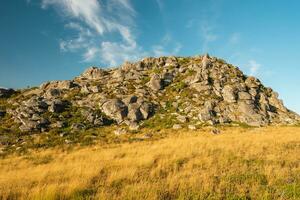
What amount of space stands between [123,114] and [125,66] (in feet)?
85.6

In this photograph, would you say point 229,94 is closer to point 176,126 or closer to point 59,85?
point 176,126

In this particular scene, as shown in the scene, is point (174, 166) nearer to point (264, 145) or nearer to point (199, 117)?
point (264, 145)

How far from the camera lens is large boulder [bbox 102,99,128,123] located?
43328 millimetres

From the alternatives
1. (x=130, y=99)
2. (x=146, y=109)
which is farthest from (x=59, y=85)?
(x=146, y=109)

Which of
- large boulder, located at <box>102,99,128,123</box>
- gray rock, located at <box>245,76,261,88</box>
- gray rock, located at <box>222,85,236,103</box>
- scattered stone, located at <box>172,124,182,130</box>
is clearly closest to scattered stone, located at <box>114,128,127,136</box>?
large boulder, located at <box>102,99,128,123</box>

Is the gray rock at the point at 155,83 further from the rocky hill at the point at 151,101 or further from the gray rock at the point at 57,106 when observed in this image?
the gray rock at the point at 57,106

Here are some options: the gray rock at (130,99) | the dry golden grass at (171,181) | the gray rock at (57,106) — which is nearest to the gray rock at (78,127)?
the gray rock at (57,106)

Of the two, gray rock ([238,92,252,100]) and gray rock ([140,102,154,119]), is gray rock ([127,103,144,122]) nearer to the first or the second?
gray rock ([140,102,154,119])

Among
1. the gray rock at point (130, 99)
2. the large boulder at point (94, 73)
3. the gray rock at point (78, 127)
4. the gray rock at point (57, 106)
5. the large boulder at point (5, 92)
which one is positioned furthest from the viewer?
the large boulder at point (94, 73)

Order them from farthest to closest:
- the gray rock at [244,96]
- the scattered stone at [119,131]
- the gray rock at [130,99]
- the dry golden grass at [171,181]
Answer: the gray rock at [244,96] < the gray rock at [130,99] < the scattered stone at [119,131] < the dry golden grass at [171,181]

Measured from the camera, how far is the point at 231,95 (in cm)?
4947

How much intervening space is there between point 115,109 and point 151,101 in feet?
25.7

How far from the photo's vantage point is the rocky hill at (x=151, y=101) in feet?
134

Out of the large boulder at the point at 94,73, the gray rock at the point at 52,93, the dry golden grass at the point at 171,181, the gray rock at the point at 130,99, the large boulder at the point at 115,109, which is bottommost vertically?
the dry golden grass at the point at 171,181
